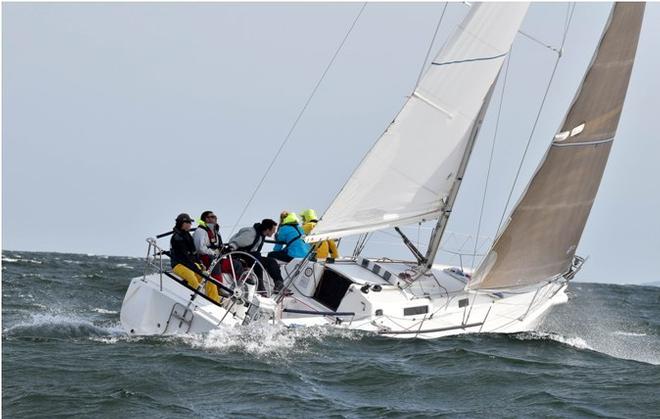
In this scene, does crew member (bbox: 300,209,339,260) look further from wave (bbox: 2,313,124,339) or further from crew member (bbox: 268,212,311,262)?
wave (bbox: 2,313,124,339)

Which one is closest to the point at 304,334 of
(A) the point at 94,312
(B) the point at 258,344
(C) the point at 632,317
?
(B) the point at 258,344

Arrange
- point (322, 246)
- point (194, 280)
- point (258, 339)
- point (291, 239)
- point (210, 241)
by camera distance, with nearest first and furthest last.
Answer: point (258, 339) < point (194, 280) < point (210, 241) < point (291, 239) < point (322, 246)

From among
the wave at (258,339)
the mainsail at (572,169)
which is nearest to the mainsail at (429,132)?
the mainsail at (572,169)

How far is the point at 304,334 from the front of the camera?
10812 mm

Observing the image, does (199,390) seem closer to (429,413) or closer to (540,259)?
(429,413)

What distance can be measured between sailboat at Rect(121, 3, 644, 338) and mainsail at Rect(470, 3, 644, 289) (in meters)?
0.02

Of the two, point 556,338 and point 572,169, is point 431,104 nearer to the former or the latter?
point 572,169

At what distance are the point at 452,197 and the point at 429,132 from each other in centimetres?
112

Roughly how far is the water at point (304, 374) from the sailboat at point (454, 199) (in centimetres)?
51

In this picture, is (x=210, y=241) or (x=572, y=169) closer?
(x=210, y=241)

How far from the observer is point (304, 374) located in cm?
918

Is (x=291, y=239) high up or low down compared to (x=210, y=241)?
up

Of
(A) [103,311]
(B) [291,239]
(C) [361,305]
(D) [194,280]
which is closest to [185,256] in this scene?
(D) [194,280]

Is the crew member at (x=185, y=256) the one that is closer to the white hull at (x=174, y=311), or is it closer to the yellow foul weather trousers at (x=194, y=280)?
the yellow foul weather trousers at (x=194, y=280)
